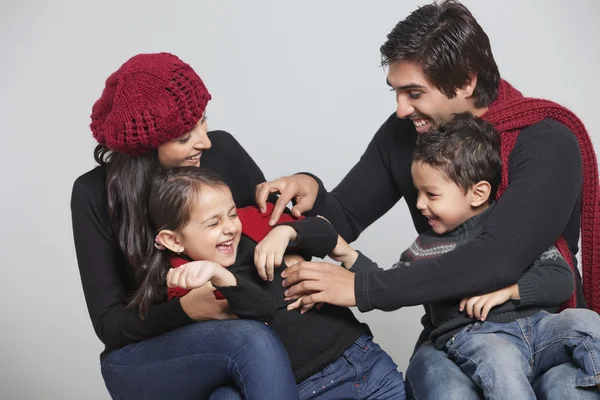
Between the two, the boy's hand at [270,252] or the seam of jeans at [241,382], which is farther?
the boy's hand at [270,252]

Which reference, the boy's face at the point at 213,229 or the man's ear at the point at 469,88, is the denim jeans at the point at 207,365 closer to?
the boy's face at the point at 213,229

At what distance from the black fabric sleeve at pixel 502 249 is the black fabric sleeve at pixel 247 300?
0.24 metres

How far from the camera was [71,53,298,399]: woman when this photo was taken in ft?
7.32

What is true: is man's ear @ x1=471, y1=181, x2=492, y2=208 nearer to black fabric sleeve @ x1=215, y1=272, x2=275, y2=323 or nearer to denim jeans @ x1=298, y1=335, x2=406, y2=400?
denim jeans @ x1=298, y1=335, x2=406, y2=400

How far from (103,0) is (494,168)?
2087 mm

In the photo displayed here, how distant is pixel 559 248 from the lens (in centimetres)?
250

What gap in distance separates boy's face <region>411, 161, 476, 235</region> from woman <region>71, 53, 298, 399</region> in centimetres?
54

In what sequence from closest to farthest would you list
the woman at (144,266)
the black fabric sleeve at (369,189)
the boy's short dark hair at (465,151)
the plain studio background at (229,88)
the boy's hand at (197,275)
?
the boy's hand at (197,275) < the woman at (144,266) < the boy's short dark hair at (465,151) < the black fabric sleeve at (369,189) < the plain studio background at (229,88)

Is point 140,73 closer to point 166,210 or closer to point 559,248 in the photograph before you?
point 166,210

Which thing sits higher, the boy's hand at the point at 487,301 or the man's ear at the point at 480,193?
the man's ear at the point at 480,193

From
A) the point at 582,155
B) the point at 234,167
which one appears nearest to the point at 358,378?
the point at 234,167

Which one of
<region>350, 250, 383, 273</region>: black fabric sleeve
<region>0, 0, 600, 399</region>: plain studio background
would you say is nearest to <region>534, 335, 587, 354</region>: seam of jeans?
<region>350, 250, 383, 273</region>: black fabric sleeve

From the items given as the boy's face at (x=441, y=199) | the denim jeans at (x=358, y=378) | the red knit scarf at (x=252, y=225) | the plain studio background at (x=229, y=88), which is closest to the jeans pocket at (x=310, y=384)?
the denim jeans at (x=358, y=378)

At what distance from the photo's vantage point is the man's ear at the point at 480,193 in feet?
8.12
